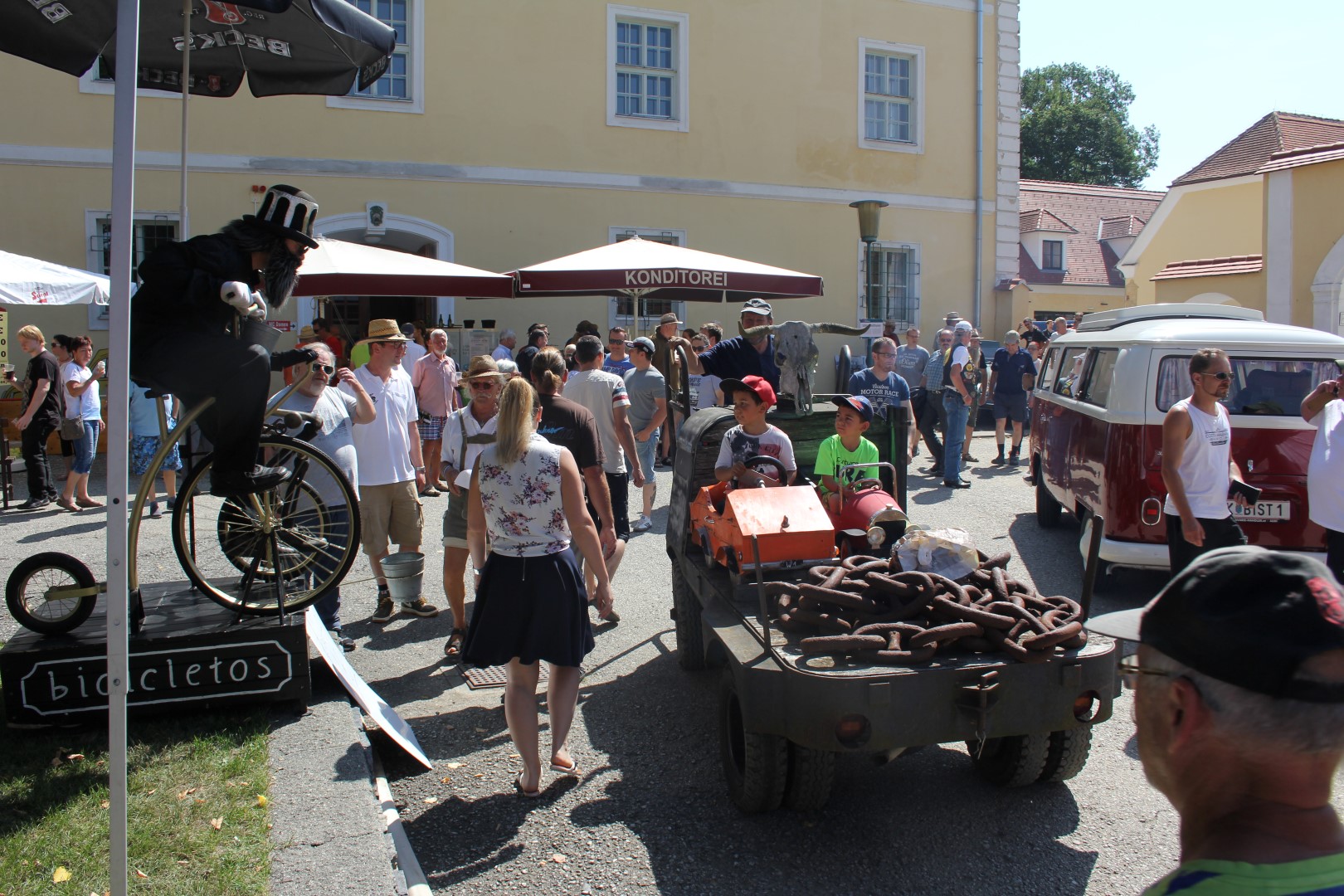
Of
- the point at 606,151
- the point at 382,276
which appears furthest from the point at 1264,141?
the point at 382,276

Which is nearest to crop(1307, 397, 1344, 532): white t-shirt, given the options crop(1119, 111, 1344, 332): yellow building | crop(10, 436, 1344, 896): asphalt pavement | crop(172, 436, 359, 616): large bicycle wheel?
crop(10, 436, 1344, 896): asphalt pavement

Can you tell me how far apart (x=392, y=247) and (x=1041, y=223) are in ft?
101

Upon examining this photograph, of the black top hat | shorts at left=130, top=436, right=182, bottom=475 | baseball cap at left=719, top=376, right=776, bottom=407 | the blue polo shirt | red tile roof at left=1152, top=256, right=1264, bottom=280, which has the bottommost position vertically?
shorts at left=130, top=436, right=182, bottom=475

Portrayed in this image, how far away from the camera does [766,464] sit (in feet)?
17.3

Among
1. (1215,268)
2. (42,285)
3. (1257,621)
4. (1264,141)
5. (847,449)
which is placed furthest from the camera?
(1264,141)

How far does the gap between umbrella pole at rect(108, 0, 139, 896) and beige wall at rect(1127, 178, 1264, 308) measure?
32.5 m

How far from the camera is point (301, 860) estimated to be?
3.31 m

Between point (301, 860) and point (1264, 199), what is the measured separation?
2450cm

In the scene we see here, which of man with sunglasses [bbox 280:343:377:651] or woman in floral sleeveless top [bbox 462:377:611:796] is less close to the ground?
man with sunglasses [bbox 280:343:377:651]

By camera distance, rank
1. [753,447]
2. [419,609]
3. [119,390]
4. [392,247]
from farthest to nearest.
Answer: [392,247]
[419,609]
[753,447]
[119,390]

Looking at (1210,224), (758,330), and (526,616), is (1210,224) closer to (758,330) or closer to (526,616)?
(758,330)

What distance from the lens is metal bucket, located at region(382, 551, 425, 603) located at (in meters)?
6.40

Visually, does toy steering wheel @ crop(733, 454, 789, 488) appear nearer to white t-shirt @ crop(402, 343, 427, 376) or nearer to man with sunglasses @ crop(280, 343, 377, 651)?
man with sunglasses @ crop(280, 343, 377, 651)

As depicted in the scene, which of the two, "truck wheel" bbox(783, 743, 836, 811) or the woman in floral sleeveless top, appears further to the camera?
the woman in floral sleeveless top
